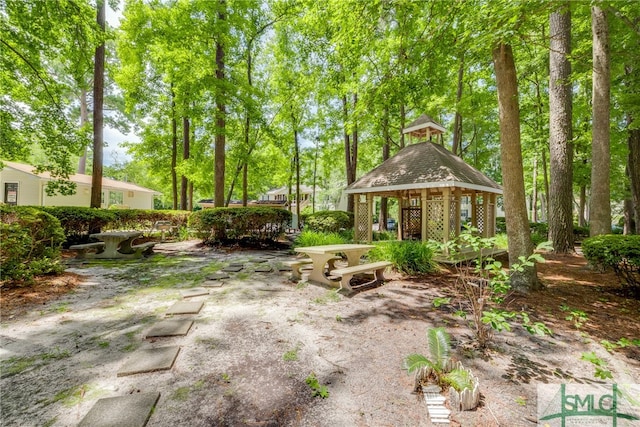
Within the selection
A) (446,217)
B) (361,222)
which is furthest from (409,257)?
(361,222)

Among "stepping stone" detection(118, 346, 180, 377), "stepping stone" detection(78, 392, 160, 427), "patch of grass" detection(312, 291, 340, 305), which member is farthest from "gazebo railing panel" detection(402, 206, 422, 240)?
"stepping stone" detection(78, 392, 160, 427)

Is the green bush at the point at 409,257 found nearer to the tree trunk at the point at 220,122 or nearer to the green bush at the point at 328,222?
the green bush at the point at 328,222

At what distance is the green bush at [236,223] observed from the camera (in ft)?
33.6

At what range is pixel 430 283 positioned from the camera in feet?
19.1

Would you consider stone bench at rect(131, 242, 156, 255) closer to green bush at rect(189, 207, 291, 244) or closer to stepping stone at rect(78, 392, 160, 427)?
green bush at rect(189, 207, 291, 244)

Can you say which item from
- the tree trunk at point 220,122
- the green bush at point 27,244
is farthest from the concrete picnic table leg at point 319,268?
the tree trunk at point 220,122

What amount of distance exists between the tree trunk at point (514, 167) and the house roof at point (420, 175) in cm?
281

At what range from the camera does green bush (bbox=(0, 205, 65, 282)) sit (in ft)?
14.7

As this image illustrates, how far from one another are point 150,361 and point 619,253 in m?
7.05

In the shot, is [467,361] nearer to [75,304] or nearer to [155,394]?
[155,394]

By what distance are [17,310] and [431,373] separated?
572cm

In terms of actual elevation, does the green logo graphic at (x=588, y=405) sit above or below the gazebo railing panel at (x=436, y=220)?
below

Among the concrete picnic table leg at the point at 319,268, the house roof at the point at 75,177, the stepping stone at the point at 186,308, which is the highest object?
the house roof at the point at 75,177

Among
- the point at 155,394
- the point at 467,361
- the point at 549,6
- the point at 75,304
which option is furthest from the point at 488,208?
the point at 75,304
